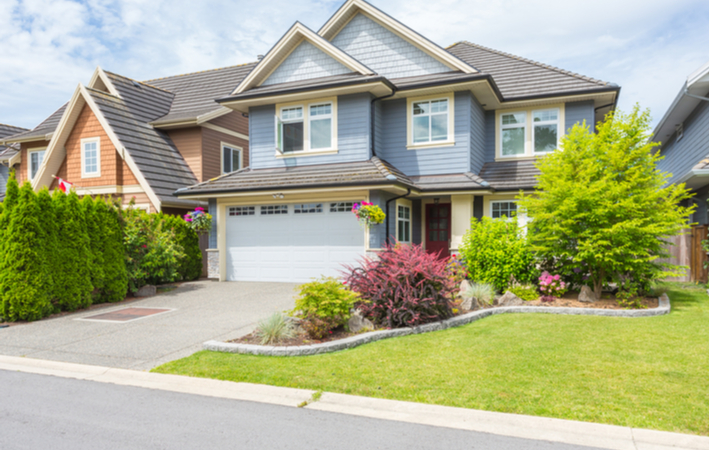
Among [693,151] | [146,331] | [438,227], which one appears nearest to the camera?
[146,331]

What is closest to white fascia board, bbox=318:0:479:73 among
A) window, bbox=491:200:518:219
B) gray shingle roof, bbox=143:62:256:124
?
window, bbox=491:200:518:219

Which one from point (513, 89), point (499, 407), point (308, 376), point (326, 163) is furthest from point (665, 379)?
point (513, 89)

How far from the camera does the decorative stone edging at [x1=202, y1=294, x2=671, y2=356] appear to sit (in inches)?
276

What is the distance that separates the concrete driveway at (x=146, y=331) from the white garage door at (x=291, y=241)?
2424mm

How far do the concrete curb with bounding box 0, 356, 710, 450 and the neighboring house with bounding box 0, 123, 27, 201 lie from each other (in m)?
22.5

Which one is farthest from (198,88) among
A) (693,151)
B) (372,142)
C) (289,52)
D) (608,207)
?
(693,151)

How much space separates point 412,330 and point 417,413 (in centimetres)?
342

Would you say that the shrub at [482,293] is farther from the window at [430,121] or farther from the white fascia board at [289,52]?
the white fascia board at [289,52]

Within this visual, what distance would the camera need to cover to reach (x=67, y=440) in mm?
4316

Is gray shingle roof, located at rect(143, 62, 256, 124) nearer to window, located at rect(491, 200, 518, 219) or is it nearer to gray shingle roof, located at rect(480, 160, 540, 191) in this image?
gray shingle roof, located at rect(480, 160, 540, 191)

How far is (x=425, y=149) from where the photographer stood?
1549cm

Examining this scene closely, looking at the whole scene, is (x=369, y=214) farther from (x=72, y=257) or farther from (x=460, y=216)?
(x=72, y=257)

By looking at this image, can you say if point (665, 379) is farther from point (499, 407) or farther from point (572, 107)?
point (572, 107)

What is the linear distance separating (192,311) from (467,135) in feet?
30.7
